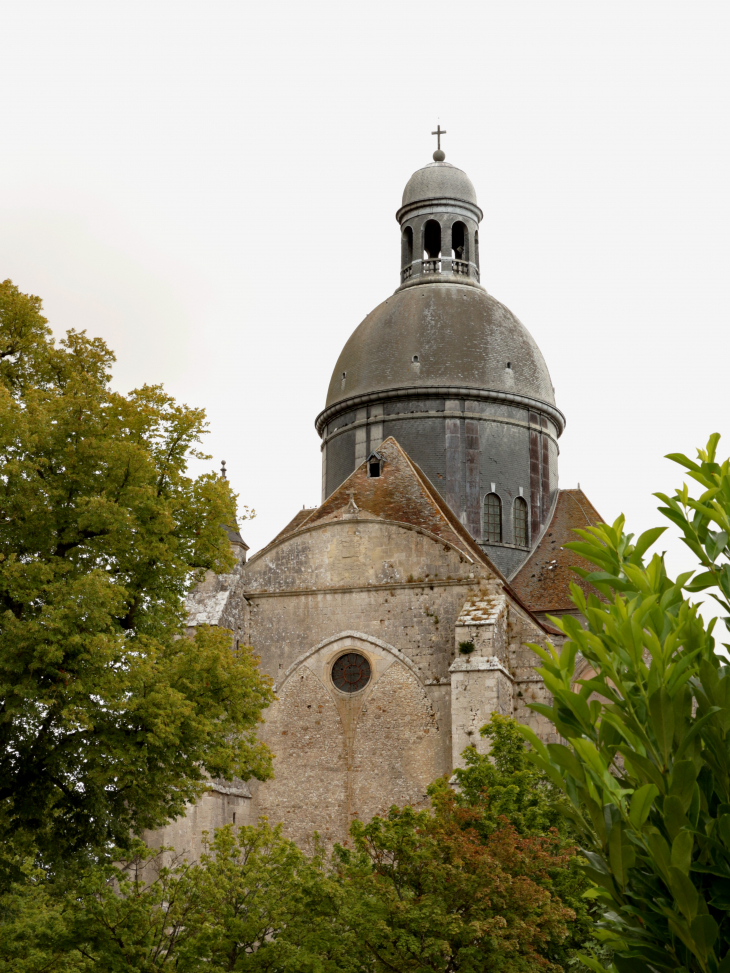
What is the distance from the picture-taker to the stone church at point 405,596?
82.3 feet

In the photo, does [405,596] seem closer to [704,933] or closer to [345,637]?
[345,637]

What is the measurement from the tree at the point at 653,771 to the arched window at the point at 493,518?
26.8 metres

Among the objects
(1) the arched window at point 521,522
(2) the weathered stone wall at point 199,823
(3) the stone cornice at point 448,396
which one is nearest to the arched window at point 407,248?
(3) the stone cornice at point 448,396

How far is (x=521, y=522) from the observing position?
33500 millimetres

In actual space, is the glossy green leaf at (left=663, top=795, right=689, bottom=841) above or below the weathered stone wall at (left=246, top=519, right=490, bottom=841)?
below

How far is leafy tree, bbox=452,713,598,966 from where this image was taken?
56.1 feet

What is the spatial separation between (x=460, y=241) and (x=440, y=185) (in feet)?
6.03

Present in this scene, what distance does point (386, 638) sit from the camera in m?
26.3

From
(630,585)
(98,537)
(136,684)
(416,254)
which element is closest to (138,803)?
(136,684)

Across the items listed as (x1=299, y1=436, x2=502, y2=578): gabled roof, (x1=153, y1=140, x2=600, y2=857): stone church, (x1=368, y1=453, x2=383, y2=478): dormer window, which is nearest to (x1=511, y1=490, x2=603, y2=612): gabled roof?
(x1=153, y1=140, x2=600, y2=857): stone church

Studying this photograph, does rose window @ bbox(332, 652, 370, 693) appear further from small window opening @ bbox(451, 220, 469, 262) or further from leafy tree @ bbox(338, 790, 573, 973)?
small window opening @ bbox(451, 220, 469, 262)

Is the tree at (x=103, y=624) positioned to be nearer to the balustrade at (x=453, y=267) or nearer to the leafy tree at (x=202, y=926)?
the leafy tree at (x=202, y=926)

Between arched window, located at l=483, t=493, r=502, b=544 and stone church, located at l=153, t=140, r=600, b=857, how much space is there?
52 millimetres

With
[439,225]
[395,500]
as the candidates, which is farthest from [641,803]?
[439,225]
